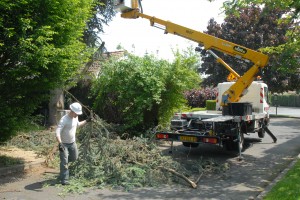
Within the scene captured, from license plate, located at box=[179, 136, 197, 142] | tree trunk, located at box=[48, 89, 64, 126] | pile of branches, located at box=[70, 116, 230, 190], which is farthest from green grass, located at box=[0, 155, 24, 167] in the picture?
tree trunk, located at box=[48, 89, 64, 126]

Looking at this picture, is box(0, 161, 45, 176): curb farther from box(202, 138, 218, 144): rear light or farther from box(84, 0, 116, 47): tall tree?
box(84, 0, 116, 47): tall tree

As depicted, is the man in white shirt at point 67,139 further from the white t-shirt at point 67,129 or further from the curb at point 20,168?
the curb at point 20,168

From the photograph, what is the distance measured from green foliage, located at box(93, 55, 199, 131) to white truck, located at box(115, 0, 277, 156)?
134 centimetres

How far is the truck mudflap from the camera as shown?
29.8 ft

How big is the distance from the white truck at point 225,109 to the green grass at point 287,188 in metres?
2.16

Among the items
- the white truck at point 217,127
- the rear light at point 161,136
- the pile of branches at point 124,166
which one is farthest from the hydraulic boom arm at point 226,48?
the pile of branches at point 124,166

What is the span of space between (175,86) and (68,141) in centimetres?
628

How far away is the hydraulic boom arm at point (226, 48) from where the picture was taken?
11250mm

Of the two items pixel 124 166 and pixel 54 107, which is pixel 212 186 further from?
pixel 54 107

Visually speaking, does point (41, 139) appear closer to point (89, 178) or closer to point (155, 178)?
point (89, 178)

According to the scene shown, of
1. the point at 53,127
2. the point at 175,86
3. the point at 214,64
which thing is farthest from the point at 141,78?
the point at 214,64

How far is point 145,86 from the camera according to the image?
1214cm

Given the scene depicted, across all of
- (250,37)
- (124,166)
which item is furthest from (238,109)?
(250,37)

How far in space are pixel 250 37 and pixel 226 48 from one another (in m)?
18.1
